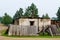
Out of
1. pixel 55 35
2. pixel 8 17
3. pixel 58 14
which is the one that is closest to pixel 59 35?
pixel 55 35

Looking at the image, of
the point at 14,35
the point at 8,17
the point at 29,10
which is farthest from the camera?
the point at 8,17

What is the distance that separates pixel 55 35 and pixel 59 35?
24.8 inches

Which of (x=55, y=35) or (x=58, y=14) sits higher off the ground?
(x=58, y=14)

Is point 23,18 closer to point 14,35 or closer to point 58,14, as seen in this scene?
point 14,35

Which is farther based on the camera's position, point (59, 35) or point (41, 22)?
point (41, 22)

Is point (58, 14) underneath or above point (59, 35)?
above

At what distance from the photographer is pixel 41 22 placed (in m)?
38.8

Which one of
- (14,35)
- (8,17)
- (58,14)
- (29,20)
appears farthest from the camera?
(8,17)

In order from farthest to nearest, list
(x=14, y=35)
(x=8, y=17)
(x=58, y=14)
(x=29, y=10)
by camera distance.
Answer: (x=8, y=17) → (x=58, y=14) → (x=29, y=10) → (x=14, y=35)

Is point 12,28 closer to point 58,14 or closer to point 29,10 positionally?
point 29,10

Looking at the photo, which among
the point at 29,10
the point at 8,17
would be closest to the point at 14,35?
the point at 29,10

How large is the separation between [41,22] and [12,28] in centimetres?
A: 837

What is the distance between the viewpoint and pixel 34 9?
73625 millimetres

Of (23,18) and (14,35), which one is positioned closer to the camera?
(14,35)
